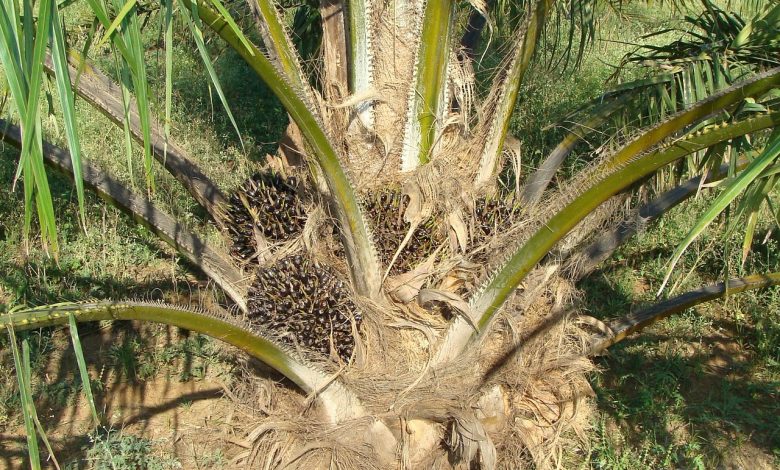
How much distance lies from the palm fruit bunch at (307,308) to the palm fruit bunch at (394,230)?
0.24 m

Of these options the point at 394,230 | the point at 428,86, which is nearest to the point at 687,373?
the point at 394,230

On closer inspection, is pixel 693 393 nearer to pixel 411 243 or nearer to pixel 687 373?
pixel 687 373

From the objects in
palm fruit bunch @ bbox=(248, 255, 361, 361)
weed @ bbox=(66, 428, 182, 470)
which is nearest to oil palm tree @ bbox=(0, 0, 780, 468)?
palm fruit bunch @ bbox=(248, 255, 361, 361)

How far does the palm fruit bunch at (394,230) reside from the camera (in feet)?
10.3

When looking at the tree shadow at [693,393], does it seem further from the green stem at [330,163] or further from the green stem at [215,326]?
the green stem at [330,163]

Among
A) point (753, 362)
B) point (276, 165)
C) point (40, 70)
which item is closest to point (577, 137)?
point (276, 165)

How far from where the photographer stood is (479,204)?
130 inches

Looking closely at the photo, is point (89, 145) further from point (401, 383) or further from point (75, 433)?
point (401, 383)

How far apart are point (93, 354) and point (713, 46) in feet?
12.3

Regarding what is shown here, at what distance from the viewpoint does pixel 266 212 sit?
3.49 metres

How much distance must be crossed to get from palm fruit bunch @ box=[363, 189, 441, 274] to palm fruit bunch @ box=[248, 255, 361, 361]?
0.24 metres

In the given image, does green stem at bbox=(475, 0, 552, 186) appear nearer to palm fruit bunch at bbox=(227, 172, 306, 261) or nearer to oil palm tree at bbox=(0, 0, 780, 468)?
oil palm tree at bbox=(0, 0, 780, 468)

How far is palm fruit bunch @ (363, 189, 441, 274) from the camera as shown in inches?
124

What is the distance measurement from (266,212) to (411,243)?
0.74 m
